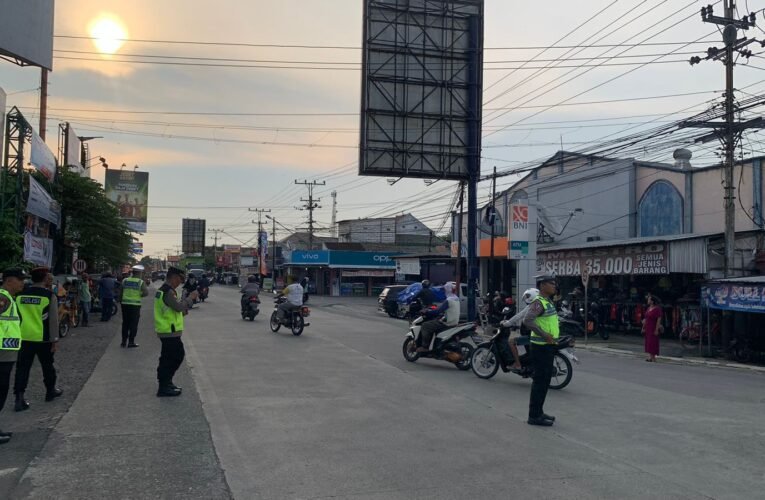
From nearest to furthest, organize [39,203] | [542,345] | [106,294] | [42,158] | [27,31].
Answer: [542,345] < [39,203] < [27,31] < [42,158] < [106,294]

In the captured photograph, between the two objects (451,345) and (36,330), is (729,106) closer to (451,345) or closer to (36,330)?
(451,345)

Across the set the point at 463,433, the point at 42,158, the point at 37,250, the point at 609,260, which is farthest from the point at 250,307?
the point at 463,433

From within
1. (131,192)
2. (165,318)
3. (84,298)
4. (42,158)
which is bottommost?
(84,298)

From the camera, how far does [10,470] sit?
545 cm

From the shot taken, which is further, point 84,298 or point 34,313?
point 84,298

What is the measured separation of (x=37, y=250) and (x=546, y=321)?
1602 cm

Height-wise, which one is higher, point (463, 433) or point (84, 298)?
point (84, 298)

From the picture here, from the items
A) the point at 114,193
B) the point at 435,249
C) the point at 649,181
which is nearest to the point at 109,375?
the point at 649,181

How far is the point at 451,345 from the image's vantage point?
1209cm

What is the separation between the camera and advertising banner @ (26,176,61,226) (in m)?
18.2

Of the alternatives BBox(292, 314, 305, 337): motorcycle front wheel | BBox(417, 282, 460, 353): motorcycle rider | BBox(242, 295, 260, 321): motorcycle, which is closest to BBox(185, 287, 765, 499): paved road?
BBox(417, 282, 460, 353): motorcycle rider

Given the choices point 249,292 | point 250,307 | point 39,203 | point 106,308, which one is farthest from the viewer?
point 249,292

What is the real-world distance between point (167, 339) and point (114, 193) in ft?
142

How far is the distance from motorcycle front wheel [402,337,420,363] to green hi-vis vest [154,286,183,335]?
17.2 feet
